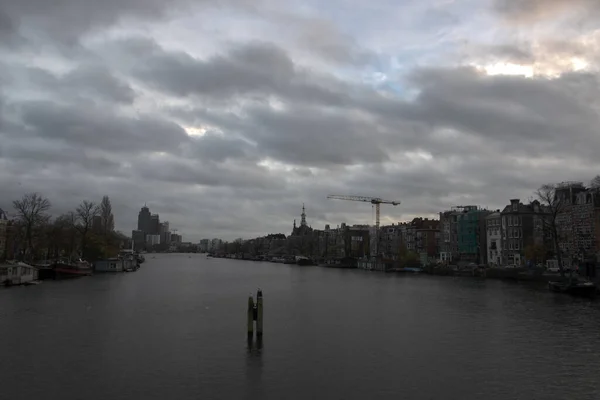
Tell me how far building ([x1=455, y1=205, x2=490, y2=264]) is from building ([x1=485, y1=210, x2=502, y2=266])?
163 inches

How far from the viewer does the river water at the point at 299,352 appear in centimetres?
2358

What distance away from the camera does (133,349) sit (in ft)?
104

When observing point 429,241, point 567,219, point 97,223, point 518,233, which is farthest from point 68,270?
point 429,241

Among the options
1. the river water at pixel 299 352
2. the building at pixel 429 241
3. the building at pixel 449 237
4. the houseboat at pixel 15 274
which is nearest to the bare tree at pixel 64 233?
the houseboat at pixel 15 274

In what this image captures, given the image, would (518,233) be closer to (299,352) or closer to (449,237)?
(449,237)

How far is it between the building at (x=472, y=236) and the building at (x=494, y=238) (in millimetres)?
4139

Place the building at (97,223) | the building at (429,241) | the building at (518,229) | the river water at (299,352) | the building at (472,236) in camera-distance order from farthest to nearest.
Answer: the building at (429,241)
the building at (97,223)
the building at (472,236)
the building at (518,229)
the river water at (299,352)

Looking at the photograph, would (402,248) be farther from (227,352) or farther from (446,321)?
(227,352)

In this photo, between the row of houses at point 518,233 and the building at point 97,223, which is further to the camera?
the building at point 97,223

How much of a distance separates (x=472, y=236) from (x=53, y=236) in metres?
116

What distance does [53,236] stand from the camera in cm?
12125

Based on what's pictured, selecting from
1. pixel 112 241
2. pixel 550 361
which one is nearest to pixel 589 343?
pixel 550 361

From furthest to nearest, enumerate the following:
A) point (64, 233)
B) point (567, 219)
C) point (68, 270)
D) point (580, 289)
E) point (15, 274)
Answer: point (64, 233), point (567, 219), point (68, 270), point (15, 274), point (580, 289)

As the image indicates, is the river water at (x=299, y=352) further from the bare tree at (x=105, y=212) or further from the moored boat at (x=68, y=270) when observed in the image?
the bare tree at (x=105, y=212)
